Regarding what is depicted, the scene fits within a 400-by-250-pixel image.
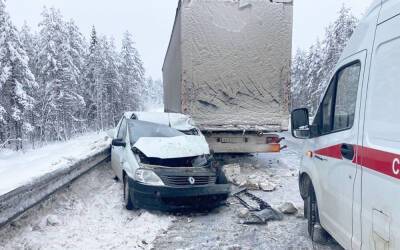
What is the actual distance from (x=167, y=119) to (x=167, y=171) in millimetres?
2312

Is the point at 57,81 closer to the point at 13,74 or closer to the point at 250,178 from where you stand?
the point at 13,74

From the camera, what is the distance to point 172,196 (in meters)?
6.01

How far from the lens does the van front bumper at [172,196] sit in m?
6.01

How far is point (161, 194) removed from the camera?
5.98m

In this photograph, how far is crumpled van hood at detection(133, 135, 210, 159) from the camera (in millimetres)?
6555

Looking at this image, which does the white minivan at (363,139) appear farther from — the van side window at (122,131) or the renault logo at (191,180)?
the van side window at (122,131)

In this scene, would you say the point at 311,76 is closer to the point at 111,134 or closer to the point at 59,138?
the point at 59,138

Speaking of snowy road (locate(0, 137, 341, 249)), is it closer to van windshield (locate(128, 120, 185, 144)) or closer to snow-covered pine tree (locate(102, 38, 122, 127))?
van windshield (locate(128, 120, 185, 144))

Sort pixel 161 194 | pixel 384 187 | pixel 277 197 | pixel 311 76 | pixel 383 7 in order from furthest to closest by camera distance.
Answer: pixel 311 76 < pixel 277 197 < pixel 161 194 < pixel 383 7 < pixel 384 187

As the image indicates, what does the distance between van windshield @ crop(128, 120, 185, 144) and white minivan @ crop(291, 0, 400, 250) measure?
11.8ft

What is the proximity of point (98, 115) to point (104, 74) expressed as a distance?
16.6 ft

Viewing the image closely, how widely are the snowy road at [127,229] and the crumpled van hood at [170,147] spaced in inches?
41.2

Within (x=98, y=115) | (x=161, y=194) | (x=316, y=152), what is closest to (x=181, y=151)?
(x=161, y=194)

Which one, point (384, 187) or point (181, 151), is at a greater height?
point (384, 187)
